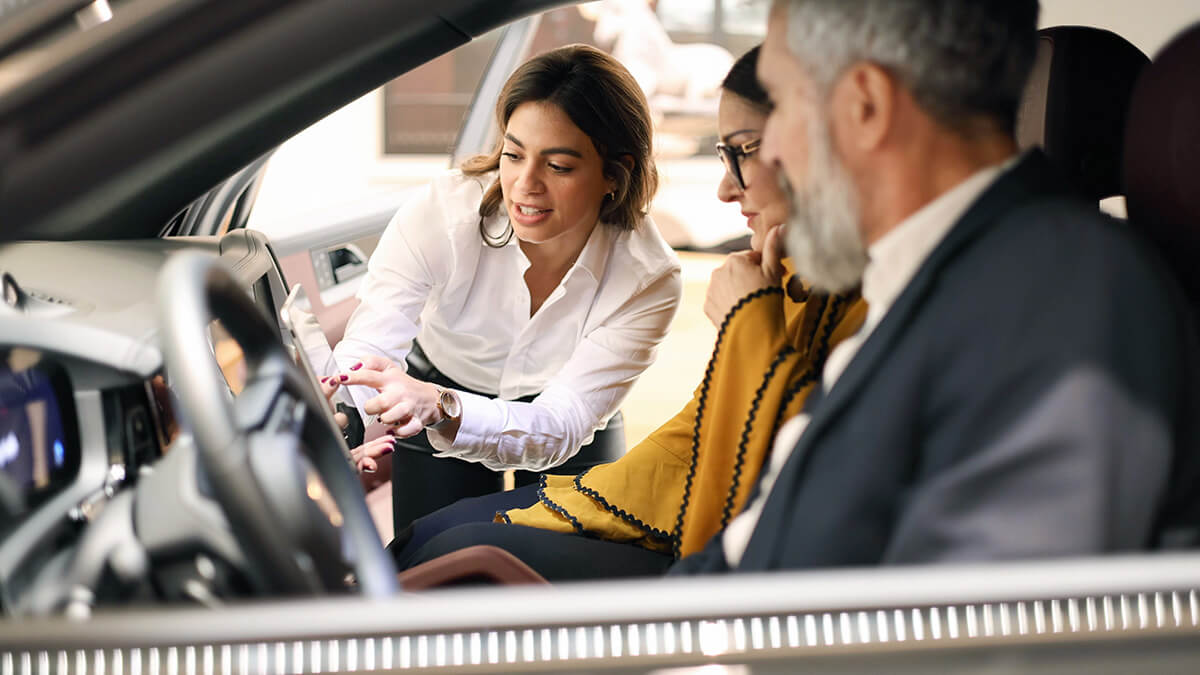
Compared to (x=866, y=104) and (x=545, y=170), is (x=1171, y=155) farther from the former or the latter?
(x=545, y=170)

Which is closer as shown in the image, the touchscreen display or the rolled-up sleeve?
the touchscreen display

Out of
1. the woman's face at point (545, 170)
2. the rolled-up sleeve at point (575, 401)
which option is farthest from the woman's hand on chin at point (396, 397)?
the woman's face at point (545, 170)

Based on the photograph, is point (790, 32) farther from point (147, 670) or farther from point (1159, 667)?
point (147, 670)

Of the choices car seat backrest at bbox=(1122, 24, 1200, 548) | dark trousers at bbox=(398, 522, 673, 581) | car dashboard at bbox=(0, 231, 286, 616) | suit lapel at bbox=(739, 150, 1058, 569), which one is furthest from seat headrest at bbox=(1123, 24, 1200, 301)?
car dashboard at bbox=(0, 231, 286, 616)

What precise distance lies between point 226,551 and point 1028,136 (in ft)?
3.73

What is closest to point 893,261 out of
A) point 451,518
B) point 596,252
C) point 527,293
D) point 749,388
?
point 749,388

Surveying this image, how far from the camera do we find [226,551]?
34.1 inches

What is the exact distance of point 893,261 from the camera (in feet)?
3.28

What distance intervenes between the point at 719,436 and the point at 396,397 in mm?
619

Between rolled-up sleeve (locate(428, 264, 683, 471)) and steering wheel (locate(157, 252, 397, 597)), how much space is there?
2.62 ft

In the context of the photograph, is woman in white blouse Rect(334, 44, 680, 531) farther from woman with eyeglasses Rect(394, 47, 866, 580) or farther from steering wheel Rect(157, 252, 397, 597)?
steering wheel Rect(157, 252, 397, 597)

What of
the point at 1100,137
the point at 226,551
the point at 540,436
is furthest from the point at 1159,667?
the point at 540,436

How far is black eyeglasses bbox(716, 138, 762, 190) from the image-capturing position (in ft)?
4.64

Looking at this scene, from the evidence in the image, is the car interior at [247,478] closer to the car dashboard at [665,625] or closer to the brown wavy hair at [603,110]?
the car dashboard at [665,625]
